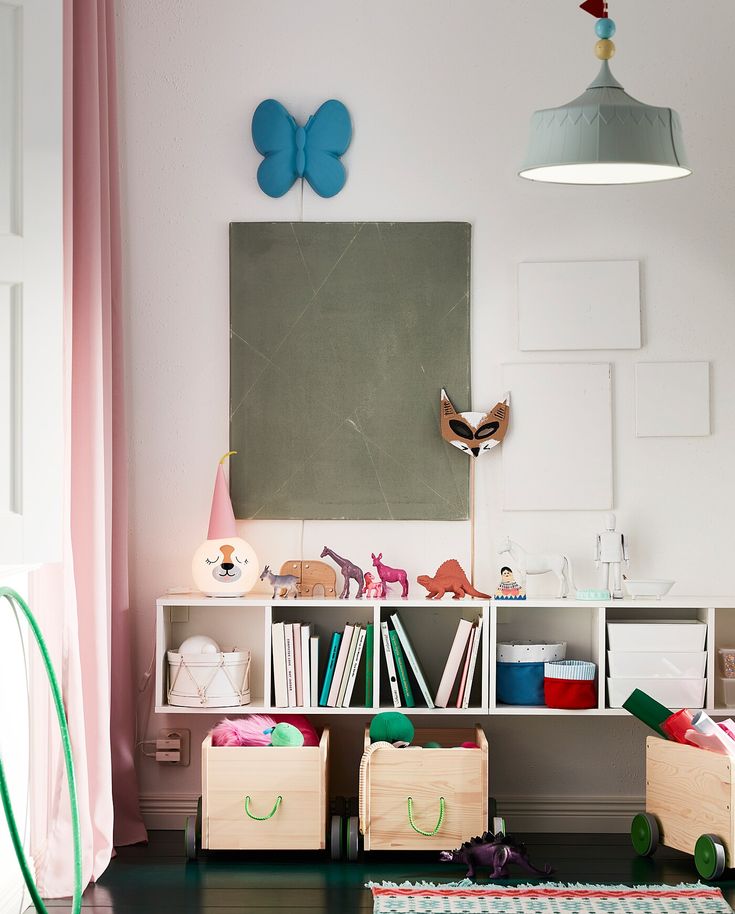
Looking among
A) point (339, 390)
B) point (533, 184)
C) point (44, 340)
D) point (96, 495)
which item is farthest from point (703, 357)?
point (44, 340)

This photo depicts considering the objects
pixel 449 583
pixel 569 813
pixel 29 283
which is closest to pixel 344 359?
pixel 449 583

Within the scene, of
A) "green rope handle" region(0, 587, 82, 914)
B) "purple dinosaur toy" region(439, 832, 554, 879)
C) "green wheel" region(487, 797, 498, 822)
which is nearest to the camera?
"green rope handle" region(0, 587, 82, 914)

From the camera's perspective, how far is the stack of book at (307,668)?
3.22 metres

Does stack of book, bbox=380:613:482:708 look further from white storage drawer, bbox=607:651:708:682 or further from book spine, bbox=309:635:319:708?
white storage drawer, bbox=607:651:708:682

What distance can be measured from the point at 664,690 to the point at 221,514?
55.3 inches

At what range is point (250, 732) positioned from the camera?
3.13m

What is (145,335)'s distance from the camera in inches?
137

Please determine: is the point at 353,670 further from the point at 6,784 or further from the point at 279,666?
the point at 6,784

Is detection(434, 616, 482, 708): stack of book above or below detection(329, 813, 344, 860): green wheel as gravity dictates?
above

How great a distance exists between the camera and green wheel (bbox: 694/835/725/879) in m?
2.81

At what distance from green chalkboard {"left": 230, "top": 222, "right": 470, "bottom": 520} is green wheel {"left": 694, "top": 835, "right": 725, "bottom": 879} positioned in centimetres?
122

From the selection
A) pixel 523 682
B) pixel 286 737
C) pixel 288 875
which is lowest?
pixel 288 875

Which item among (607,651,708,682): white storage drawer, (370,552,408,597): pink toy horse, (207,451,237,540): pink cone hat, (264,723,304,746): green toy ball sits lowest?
(264,723,304,746): green toy ball

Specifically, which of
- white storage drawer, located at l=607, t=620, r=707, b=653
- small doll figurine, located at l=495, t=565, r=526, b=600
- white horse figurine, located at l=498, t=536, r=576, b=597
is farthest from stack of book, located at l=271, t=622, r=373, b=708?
white storage drawer, located at l=607, t=620, r=707, b=653
